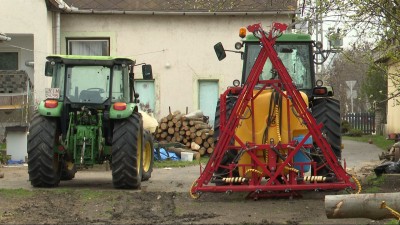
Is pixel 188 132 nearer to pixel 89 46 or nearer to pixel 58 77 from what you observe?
pixel 89 46

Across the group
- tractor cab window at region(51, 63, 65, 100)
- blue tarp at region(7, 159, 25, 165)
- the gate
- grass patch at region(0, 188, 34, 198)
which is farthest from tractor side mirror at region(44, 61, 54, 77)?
the gate

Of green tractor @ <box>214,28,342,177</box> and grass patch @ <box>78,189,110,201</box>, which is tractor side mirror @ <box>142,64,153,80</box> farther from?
grass patch @ <box>78,189,110,201</box>

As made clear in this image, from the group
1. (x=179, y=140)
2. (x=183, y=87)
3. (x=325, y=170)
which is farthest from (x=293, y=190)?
(x=183, y=87)

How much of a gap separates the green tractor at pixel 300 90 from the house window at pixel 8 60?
1368cm

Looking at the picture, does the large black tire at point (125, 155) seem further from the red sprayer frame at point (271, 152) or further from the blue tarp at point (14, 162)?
the blue tarp at point (14, 162)

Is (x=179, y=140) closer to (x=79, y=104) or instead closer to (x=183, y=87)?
(x=183, y=87)

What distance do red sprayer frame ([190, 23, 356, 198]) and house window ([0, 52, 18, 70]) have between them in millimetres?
15992

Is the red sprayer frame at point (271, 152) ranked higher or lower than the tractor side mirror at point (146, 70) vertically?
lower

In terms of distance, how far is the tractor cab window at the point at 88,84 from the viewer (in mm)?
14559

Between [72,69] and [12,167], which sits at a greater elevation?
[72,69]

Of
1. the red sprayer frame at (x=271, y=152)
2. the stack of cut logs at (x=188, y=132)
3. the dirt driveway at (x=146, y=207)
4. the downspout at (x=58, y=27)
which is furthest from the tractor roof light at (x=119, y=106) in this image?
the downspout at (x=58, y=27)

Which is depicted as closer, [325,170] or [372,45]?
[325,170]

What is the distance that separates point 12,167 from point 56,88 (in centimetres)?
556

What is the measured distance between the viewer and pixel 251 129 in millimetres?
11875
